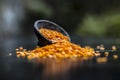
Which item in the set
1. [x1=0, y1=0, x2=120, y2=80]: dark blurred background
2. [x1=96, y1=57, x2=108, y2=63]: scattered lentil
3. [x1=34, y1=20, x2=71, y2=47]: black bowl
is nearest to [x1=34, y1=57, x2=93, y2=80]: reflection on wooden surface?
[x1=96, y1=57, x2=108, y2=63]: scattered lentil

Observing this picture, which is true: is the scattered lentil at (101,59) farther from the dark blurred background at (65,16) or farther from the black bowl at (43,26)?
the dark blurred background at (65,16)

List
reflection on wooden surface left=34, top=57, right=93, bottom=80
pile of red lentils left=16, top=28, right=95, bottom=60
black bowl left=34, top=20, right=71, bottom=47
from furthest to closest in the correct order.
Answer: black bowl left=34, top=20, right=71, bottom=47
pile of red lentils left=16, top=28, right=95, bottom=60
reflection on wooden surface left=34, top=57, right=93, bottom=80

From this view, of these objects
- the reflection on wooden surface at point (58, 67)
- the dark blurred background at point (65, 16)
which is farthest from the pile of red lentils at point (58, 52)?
the dark blurred background at point (65, 16)

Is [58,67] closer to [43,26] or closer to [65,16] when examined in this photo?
[43,26]

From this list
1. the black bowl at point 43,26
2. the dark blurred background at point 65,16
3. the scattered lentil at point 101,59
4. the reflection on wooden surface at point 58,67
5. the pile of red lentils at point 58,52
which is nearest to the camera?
the reflection on wooden surface at point 58,67

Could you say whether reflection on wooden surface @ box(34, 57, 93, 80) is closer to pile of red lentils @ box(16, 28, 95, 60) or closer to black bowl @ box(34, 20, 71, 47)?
pile of red lentils @ box(16, 28, 95, 60)

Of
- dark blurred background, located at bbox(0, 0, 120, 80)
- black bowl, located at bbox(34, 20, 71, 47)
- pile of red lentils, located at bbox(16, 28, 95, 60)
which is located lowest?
pile of red lentils, located at bbox(16, 28, 95, 60)

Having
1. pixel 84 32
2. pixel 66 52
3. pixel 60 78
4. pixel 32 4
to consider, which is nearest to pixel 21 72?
pixel 60 78

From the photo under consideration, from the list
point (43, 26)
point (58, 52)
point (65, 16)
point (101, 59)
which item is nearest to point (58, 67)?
point (101, 59)

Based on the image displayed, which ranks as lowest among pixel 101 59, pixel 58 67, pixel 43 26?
pixel 58 67

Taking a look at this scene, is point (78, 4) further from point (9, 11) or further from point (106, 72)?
point (106, 72)

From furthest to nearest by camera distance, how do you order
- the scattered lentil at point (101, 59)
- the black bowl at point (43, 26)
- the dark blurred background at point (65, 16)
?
the dark blurred background at point (65, 16) → the black bowl at point (43, 26) → the scattered lentil at point (101, 59)
